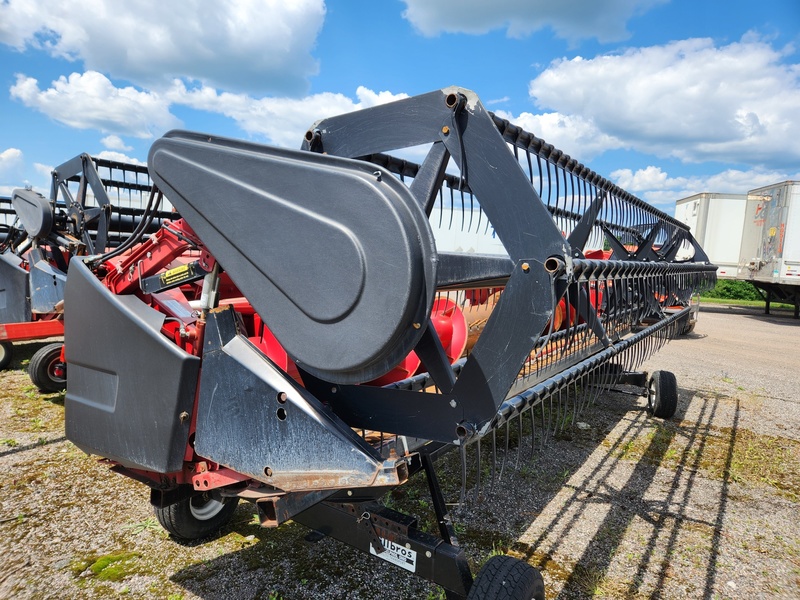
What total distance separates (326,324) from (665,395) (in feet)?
16.2

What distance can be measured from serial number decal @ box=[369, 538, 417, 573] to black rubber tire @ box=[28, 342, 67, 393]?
4989 millimetres

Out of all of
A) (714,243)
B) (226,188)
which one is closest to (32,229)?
(226,188)

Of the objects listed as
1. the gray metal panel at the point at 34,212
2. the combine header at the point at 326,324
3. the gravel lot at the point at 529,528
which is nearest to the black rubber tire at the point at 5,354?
the gray metal panel at the point at 34,212

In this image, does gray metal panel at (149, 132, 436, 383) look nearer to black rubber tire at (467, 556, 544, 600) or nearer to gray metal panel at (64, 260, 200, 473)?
gray metal panel at (64, 260, 200, 473)

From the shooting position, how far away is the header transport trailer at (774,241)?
13.7 metres

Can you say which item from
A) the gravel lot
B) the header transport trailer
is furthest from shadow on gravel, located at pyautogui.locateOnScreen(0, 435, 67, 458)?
the header transport trailer

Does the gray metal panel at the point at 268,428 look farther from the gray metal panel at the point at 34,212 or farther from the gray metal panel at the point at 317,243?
the gray metal panel at the point at 34,212

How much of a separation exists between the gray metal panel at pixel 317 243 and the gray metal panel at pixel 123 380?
481 millimetres

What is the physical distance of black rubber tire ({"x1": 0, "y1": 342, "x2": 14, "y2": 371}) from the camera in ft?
21.7

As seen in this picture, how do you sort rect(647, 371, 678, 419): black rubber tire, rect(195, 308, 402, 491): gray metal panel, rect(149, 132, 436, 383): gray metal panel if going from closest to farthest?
rect(149, 132, 436, 383): gray metal panel, rect(195, 308, 402, 491): gray metal panel, rect(647, 371, 678, 419): black rubber tire

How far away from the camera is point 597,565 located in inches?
113

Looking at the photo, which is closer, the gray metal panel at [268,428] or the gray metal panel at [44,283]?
the gray metal panel at [268,428]

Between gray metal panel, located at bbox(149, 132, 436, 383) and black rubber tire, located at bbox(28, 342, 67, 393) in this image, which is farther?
black rubber tire, located at bbox(28, 342, 67, 393)

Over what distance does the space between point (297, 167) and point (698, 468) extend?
13.9 ft
